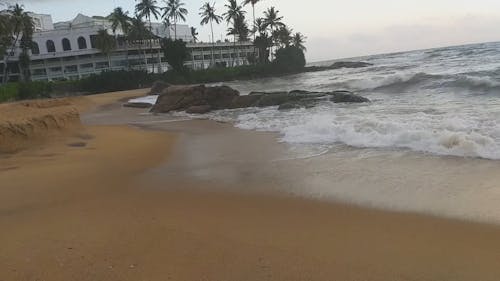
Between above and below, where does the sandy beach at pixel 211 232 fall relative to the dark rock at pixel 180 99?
above

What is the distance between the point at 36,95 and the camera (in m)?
42.8

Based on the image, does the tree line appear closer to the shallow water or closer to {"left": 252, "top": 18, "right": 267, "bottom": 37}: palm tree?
{"left": 252, "top": 18, "right": 267, "bottom": 37}: palm tree

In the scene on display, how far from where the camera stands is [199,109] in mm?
20719

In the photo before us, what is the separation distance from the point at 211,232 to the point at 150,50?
73.5 metres

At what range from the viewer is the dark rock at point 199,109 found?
20620 mm

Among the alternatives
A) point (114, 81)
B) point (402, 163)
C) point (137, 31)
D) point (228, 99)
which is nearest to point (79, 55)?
point (137, 31)

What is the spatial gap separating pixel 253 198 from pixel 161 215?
1283mm

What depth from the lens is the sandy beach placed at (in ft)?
12.3

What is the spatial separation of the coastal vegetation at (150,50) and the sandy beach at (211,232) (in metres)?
36.1

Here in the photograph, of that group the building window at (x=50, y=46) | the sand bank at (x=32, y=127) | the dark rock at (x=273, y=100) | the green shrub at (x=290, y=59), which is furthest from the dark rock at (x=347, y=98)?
the building window at (x=50, y=46)

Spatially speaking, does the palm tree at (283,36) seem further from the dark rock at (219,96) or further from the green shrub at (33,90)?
the dark rock at (219,96)

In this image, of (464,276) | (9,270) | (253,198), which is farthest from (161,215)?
(464,276)

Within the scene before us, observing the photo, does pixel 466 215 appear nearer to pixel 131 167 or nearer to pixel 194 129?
pixel 131 167

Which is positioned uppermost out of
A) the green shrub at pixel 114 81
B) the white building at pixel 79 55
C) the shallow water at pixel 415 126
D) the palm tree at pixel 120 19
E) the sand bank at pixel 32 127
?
the palm tree at pixel 120 19
